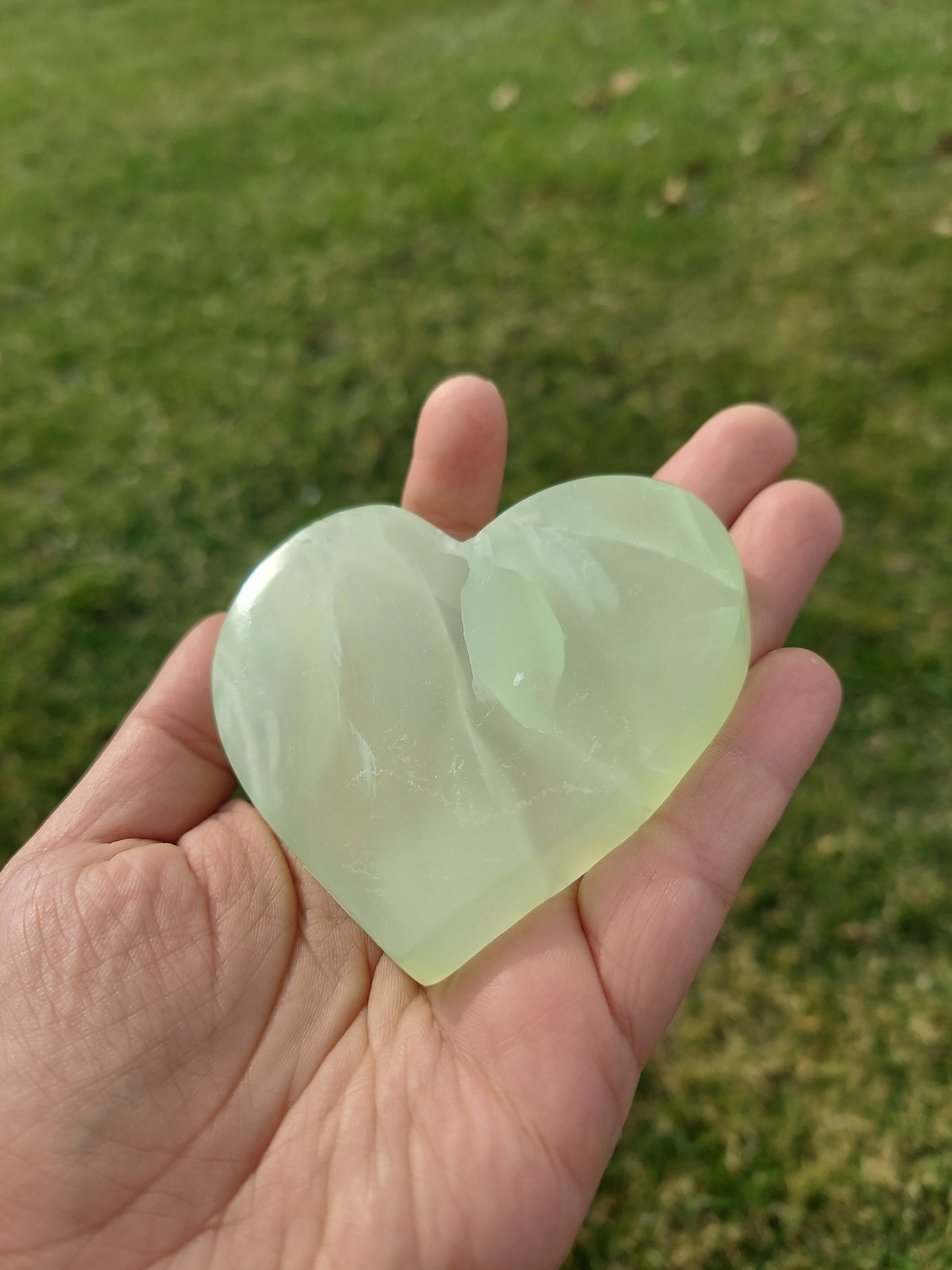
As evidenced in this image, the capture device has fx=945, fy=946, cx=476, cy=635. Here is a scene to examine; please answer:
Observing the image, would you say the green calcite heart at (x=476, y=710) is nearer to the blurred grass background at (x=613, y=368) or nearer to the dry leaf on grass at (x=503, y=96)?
the blurred grass background at (x=613, y=368)

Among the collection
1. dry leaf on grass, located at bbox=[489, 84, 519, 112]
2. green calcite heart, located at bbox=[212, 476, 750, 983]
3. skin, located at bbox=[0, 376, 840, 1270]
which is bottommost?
skin, located at bbox=[0, 376, 840, 1270]

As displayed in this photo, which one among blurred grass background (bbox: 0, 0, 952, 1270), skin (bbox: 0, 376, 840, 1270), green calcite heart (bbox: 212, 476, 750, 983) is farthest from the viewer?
blurred grass background (bbox: 0, 0, 952, 1270)

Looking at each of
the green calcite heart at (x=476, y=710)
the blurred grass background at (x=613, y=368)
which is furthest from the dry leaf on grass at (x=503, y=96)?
the green calcite heart at (x=476, y=710)

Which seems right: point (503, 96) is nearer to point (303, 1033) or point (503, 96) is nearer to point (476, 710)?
point (476, 710)

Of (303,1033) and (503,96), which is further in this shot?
(503,96)

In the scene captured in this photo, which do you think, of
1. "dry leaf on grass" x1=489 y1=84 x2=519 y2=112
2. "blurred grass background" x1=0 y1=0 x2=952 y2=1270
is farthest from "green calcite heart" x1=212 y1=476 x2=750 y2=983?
"dry leaf on grass" x1=489 y1=84 x2=519 y2=112

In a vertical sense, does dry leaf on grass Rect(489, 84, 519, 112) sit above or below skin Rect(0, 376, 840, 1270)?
above

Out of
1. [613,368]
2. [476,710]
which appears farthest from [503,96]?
[476,710]

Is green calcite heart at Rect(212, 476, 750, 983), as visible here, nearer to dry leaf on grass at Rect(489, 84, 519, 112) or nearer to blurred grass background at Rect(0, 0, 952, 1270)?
blurred grass background at Rect(0, 0, 952, 1270)

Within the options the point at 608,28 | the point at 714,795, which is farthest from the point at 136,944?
the point at 608,28
